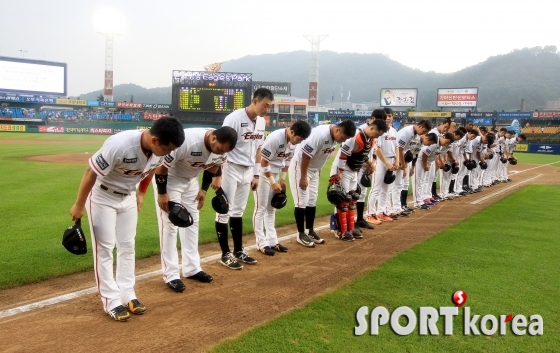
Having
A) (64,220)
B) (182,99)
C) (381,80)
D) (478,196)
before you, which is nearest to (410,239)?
(64,220)

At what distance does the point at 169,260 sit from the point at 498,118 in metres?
48.2

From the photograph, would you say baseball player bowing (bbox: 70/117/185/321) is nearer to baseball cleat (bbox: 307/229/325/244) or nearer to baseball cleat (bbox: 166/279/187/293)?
baseball cleat (bbox: 166/279/187/293)

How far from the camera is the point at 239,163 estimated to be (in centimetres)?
525

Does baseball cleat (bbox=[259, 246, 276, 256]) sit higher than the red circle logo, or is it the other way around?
the red circle logo

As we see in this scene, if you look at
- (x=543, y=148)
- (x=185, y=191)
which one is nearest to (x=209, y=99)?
(x=543, y=148)

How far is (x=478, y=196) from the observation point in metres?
12.8

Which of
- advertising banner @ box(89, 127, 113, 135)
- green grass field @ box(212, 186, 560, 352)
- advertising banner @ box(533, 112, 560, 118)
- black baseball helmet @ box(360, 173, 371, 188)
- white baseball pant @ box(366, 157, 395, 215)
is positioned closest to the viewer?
green grass field @ box(212, 186, 560, 352)

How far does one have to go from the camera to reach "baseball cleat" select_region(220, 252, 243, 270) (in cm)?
523

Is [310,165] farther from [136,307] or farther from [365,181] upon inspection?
[136,307]

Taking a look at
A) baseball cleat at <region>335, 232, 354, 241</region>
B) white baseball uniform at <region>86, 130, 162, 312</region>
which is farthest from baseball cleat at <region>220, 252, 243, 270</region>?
baseball cleat at <region>335, 232, 354, 241</region>

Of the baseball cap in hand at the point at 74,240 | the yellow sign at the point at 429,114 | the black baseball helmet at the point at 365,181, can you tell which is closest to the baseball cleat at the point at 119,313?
the baseball cap in hand at the point at 74,240

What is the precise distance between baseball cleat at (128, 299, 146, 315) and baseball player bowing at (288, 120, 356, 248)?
10.0 feet

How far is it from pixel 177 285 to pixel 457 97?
50.6 m

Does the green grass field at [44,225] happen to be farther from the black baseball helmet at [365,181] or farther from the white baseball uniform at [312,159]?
the black baseball helmet at [365,181]
